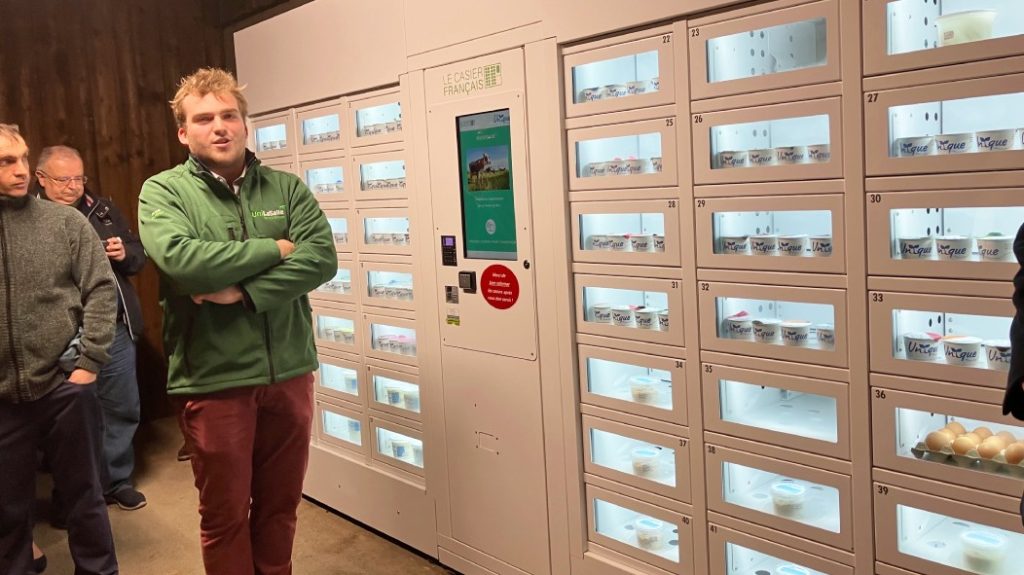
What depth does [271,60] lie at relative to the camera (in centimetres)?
439

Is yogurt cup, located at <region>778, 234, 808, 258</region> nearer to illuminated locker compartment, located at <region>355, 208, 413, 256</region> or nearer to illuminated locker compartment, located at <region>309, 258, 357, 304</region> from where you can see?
illuminated locker compartment, located at <region>355, 208, 413, 256</region>

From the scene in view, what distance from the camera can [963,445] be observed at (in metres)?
2.11

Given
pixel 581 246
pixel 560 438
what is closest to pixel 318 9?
pixel 581 246

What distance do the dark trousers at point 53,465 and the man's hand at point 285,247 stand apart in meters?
1.02

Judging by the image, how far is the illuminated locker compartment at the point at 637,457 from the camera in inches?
109

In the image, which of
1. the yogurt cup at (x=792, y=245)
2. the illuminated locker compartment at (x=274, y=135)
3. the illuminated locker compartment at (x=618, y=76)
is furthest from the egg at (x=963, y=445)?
the illuminated locker compartment at (x=274, y=135)

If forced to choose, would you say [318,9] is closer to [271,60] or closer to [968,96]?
[271,60]

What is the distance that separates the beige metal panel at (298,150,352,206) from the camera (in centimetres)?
406

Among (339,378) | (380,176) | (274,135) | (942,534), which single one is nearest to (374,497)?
(339,378)

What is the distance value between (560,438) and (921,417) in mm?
1247

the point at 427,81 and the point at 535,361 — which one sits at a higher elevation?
the point at 427,81

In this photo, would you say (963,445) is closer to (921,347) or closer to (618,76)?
(921,347)

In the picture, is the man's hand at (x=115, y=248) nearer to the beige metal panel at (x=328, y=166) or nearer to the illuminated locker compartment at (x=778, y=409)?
the beige metal panel at (x=328, y=166)

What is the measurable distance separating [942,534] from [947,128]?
110 cm
